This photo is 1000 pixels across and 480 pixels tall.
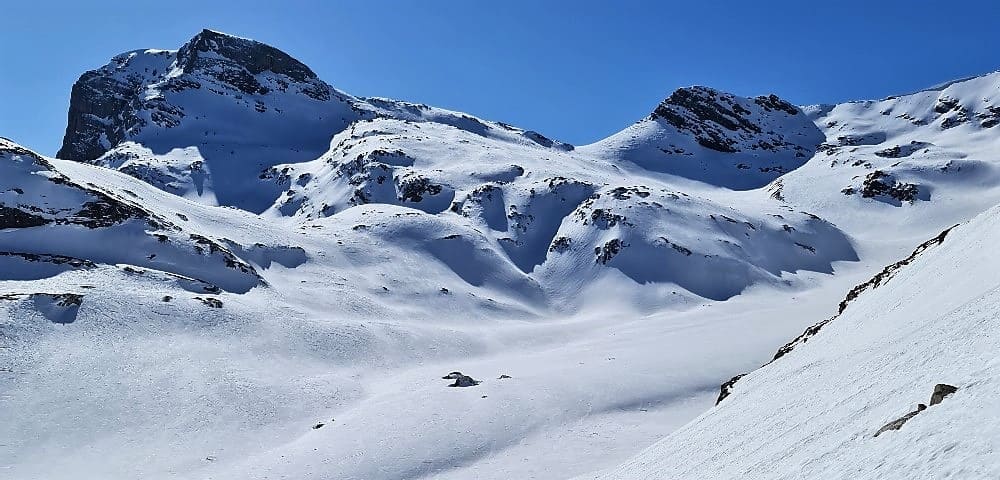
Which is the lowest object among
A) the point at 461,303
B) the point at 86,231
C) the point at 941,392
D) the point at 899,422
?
the point at 899,422

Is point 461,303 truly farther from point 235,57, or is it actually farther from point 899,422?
point 235,57

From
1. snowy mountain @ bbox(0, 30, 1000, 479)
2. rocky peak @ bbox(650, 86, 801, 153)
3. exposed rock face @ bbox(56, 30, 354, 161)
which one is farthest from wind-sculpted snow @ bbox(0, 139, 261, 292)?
rocky peak @ bbox(650, 86, 801, 153)

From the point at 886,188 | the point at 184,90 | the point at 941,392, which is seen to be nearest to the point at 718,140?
the point at 886,188

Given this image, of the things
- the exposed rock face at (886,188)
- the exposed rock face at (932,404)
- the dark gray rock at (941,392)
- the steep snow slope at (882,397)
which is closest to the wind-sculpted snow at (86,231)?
the steep snow slope at (882,397)

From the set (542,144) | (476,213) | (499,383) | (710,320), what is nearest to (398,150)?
(476,213)

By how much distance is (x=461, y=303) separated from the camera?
211 ft

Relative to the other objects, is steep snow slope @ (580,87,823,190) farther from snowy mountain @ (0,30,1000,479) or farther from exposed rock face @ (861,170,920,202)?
exposed rock face @ (861,170,920,202)

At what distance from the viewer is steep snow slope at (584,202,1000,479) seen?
8922mm

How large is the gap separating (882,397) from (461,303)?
53.0m

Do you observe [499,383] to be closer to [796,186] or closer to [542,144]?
[796,186]

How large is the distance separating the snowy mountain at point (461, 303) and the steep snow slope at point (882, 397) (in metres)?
0.16

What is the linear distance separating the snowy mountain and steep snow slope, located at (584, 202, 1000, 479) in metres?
0.16

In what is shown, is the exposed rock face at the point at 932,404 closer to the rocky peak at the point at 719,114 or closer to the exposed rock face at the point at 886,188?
the exposed rock face at the point at 886,188

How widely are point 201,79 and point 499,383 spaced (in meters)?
134
